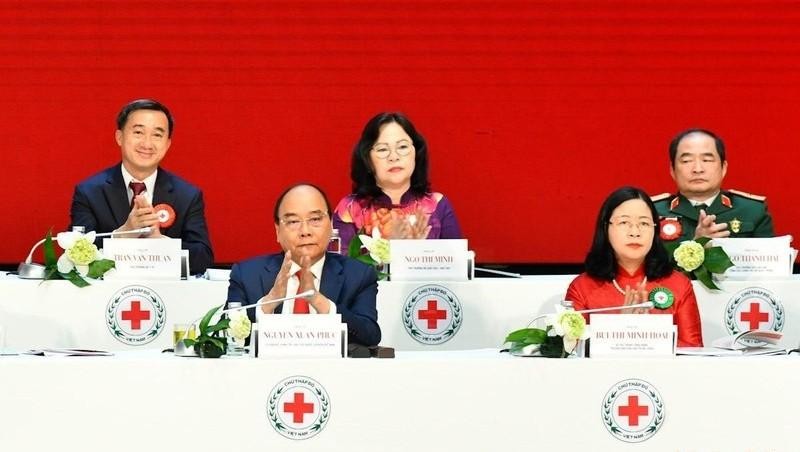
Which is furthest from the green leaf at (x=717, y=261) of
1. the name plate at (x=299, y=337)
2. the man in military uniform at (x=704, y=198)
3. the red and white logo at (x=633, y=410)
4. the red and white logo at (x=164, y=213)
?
the red and white logo at (x=164, y=213)

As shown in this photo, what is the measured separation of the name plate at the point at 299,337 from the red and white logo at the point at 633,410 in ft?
2.08

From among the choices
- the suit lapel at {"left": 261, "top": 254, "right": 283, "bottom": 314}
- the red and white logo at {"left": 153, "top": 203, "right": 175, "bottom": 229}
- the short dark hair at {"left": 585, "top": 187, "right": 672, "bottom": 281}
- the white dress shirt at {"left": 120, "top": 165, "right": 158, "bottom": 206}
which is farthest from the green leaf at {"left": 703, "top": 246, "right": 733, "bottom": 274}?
the white dress shirt at {"left": 120, "top": 165, "right": 158, "bottom": 206}

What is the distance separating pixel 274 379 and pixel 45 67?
11.0 feet

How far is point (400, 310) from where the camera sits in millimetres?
4625

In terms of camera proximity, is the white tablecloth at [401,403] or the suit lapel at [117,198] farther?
the suit lapel at [117,198]

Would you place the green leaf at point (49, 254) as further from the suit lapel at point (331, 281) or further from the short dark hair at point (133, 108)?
the suit lapel at point (331, 281)

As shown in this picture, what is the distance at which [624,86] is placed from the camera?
641cm

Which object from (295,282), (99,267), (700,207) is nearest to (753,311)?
(700,207)

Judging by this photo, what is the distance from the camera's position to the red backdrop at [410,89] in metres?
6.37

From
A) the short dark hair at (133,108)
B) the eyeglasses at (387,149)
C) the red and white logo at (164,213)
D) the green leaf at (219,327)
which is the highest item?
the short dark hair at (133,108)

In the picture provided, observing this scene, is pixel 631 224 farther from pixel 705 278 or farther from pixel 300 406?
pixel 300 406

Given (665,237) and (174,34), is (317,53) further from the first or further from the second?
(665,237)

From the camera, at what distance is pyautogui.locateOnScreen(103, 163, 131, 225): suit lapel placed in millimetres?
5164

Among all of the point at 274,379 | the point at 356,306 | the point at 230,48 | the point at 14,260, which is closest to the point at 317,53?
the point at 230,48
